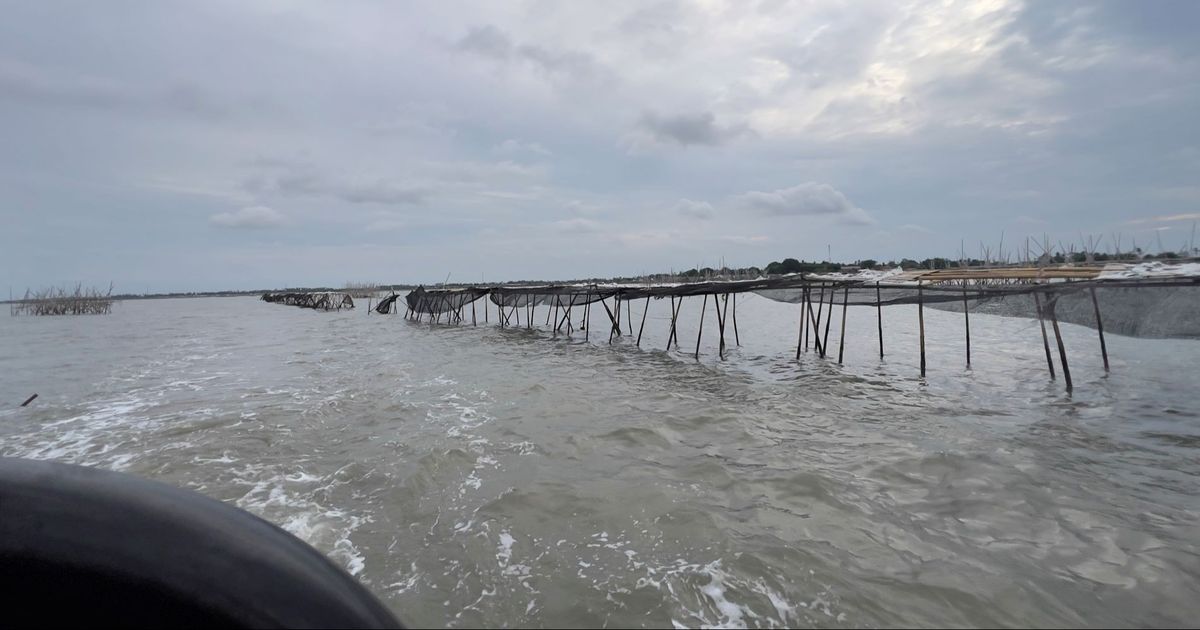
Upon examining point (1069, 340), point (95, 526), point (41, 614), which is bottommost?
point (1069, 340)

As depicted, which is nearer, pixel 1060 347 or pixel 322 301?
pixel 1060 347

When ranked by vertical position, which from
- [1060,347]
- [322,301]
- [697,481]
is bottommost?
[697,481]

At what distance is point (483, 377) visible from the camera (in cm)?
1057

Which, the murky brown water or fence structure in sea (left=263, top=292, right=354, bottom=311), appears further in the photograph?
fence structure in sea (left=263, top=292, right=354, bottom=311)

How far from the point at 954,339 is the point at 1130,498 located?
14231 mm

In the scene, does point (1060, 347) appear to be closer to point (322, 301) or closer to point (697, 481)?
point (697, 481)

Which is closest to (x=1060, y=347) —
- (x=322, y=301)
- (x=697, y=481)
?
(x=697, y=481)

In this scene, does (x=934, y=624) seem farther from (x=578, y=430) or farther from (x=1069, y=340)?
(x=1069, y=340)

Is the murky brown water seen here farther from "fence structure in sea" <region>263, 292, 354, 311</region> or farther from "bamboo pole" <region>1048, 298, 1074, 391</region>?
"fence structure in sea" <region>263, 292, 354, 311</region>

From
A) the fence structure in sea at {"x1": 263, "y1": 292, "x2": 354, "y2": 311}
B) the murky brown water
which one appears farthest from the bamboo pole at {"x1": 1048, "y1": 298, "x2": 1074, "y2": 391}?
the fence structure in sea at {"x1": 263, "y1": 292, "x2": 354, "y2": 311}

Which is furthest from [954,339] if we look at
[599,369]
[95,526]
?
[95,526]

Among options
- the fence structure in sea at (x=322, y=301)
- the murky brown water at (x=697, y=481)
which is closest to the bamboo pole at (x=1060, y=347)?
the murky brown water at (x=697, y=481)

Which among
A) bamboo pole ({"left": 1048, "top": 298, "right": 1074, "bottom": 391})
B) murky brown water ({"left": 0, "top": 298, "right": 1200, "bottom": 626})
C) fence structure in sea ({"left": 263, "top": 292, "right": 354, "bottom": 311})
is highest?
fence structure in sea ({"left": 263, "top": 292, "right": 354, "bottom": 311})

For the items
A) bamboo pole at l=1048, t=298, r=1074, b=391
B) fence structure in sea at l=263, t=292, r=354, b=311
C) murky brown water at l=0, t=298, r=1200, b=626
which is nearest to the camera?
murky brown water at l=0, t=298, r=1200, b=626
